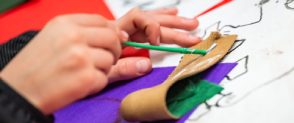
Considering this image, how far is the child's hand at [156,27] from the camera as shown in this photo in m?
0.55

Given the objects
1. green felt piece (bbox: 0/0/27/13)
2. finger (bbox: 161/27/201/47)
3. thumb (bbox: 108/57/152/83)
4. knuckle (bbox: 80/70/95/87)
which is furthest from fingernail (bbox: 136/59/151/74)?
green felt piece (bbox: 0/0/27/13)

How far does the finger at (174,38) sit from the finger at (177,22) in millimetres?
43

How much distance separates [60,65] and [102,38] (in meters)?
0.08

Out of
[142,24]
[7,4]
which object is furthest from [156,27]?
[7,4]

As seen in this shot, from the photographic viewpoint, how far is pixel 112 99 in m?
0.50

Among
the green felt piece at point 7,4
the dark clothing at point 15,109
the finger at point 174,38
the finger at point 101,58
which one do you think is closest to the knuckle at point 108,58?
the finger at point 101,58

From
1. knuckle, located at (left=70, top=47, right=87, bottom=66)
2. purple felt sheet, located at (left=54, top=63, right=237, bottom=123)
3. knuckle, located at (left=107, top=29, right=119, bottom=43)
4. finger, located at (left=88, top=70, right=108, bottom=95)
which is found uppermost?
knuckle, located at (left=107, top=29, right=119, bottom=43)

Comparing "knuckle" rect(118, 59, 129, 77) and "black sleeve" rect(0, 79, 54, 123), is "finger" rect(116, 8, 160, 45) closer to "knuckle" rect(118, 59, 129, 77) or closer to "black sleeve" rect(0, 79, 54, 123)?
"knuckle" rect(118, 59, 129, 77)

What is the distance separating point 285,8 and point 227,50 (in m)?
0.18

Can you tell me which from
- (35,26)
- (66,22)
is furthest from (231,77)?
(35,26)

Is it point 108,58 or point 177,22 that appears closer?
point 108,58

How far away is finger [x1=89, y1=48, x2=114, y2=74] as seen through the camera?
33 centimetres

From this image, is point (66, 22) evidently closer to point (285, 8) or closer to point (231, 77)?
point (231, 77)

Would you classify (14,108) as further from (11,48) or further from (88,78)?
(11,48)
